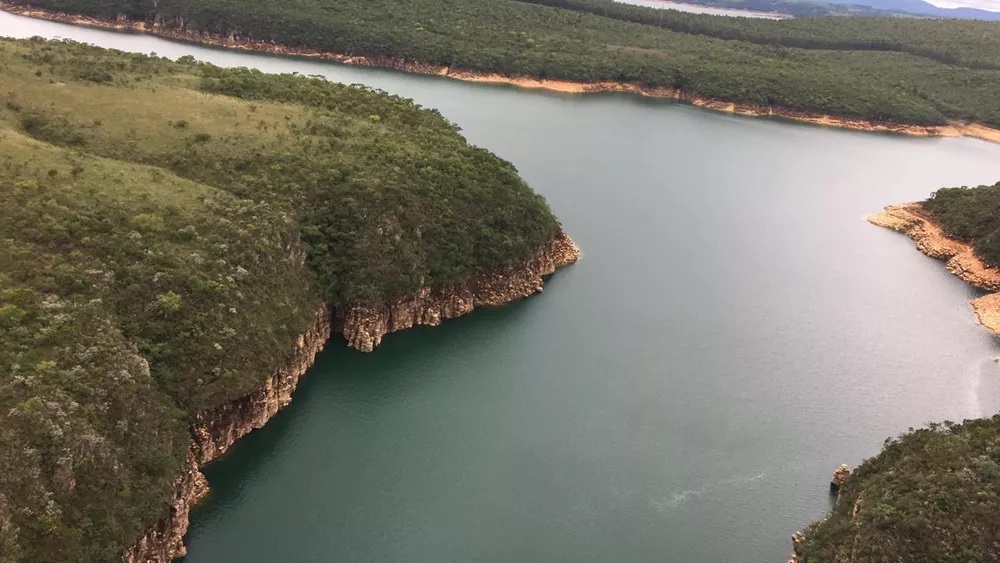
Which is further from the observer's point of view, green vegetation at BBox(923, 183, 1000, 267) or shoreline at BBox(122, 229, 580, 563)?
green vegetation at BBox(923, 183, 1000, 267)

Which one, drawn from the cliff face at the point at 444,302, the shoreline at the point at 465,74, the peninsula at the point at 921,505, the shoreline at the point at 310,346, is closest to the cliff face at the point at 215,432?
the shoreline at the point at 310,346

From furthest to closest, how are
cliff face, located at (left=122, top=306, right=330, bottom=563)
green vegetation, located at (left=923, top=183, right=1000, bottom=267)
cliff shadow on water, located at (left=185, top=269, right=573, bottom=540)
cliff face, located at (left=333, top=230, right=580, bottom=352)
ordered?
green vegetation, located at (left=923, top=183, right=1000, bottom=267), cliff face, located at (left=333, top=230, right=580, bottom=352), cliff shadow on water, located at (left=185, top=269, right=573, bottom=540), cliff face, located at (left=122, top=306, right=330, bottom=563)

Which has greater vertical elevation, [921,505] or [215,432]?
[921,505]

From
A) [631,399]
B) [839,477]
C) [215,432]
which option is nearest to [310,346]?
[215,432]

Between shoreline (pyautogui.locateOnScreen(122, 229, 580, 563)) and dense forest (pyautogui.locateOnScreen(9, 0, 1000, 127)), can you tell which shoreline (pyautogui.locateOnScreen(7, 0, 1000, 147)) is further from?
shoreline (pyautogui.locateOnScreen(122, 229, 580, 563))

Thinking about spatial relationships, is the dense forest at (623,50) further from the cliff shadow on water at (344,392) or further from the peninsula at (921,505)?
the peninsula at (921,505)

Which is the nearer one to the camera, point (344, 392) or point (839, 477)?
point (839, 477)

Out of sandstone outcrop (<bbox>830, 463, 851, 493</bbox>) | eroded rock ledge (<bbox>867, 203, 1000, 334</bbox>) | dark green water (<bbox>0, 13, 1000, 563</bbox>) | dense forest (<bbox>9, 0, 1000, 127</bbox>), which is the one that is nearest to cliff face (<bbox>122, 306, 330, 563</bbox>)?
dark green water (<bbox>0, 13, 1000, 563</bbox>)

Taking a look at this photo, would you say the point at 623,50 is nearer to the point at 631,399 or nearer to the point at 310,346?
the point at 631,399
